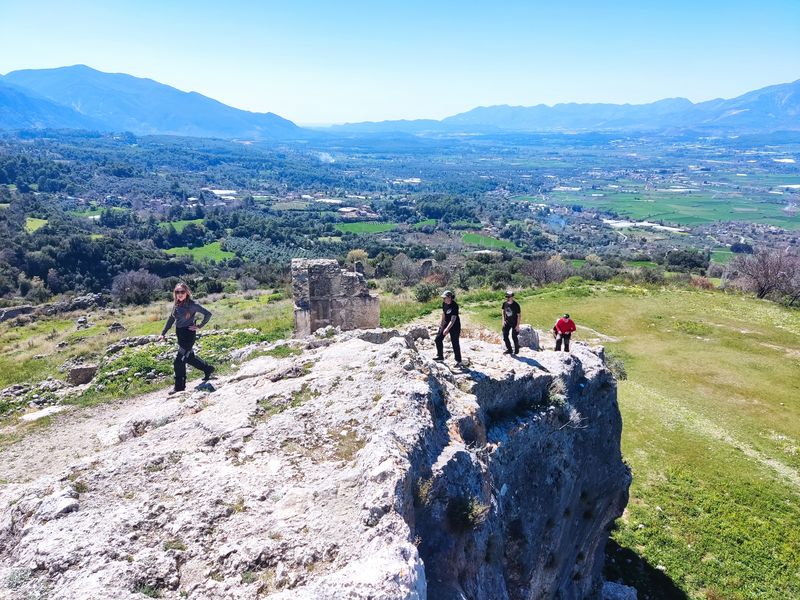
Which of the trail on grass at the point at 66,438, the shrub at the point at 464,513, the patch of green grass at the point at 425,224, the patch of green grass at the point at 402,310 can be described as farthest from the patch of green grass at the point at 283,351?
the patch of green grass at the point at 425,224

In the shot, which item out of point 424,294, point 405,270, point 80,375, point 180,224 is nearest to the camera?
point 80,375

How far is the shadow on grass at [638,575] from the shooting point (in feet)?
41.0

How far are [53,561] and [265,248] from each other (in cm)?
7946

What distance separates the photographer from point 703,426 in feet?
62.6

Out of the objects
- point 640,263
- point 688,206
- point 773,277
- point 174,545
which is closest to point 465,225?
point 640,263

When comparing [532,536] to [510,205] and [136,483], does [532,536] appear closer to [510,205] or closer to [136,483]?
[136,483]

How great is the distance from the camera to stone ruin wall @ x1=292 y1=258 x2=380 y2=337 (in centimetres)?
1859

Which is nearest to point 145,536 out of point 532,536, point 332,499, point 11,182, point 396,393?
point 332,499

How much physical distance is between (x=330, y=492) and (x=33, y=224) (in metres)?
80.4

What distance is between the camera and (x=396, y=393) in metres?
7.64

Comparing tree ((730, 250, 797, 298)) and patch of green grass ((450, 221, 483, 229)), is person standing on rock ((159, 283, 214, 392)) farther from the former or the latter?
patch of green grass ((450, 221, 483, 229))

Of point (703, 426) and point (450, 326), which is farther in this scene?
point (703, 426)

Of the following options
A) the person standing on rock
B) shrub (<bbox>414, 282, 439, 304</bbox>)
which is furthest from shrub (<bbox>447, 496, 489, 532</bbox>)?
shrub (<bbox>414, 282, 439, 304</bbox>)

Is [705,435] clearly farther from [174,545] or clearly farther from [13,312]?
[13,312]
